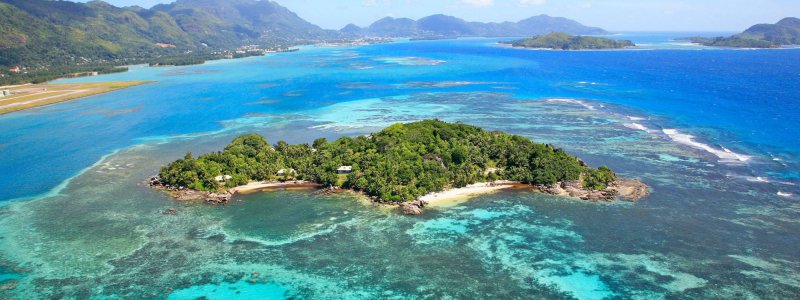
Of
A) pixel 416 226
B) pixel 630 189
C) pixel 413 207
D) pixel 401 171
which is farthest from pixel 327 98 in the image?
pixel 630 189

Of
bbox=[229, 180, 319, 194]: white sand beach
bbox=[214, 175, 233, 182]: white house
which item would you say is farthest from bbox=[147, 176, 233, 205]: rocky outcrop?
bbox=[214, 175, 233, 182]: white house

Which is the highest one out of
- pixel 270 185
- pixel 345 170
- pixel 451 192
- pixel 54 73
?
pixel 54 73

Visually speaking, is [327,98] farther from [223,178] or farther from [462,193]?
[462,193]

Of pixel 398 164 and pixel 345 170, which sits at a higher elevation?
pixel 398 164

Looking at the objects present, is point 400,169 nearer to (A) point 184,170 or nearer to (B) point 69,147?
(A) point 184,170

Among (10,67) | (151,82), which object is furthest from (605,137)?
(10,67)

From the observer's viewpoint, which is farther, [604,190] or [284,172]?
[284,172]
